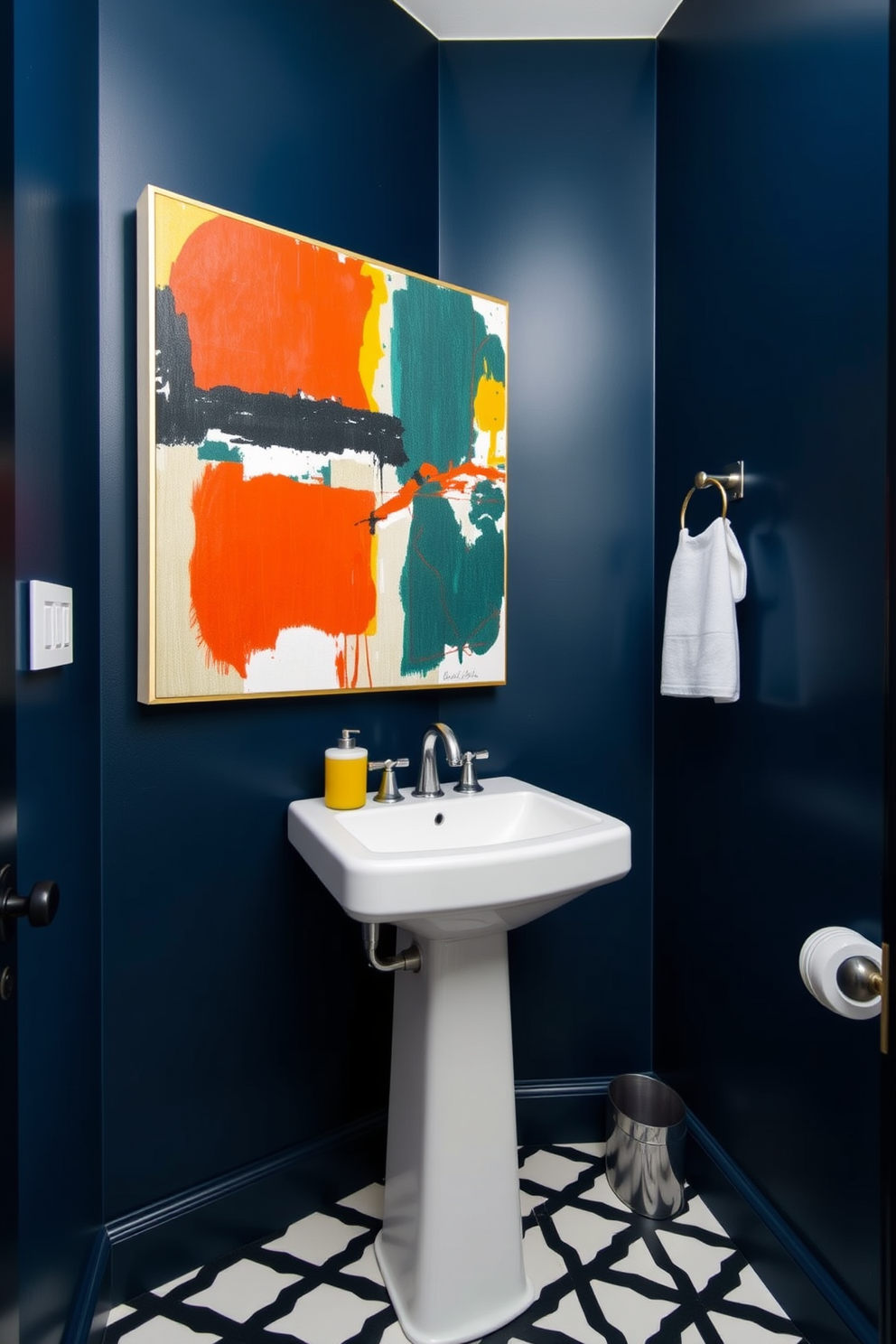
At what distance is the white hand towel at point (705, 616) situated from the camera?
4.81 feet

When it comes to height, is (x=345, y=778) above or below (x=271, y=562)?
below

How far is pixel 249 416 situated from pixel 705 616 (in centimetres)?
94

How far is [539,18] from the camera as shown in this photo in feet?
5.65

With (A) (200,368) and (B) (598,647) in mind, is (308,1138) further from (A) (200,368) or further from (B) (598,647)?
(A) (200,368)

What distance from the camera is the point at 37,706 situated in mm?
1047

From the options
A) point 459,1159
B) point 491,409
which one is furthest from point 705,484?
point 459,1159

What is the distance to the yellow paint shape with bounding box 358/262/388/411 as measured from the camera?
1546mm

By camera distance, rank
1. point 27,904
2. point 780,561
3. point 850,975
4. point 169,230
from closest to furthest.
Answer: point 850,975, point 27,904, point 169,230, point 780,561

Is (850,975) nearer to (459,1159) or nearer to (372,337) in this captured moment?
(459,1159)

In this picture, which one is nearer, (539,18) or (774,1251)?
(774,1251)

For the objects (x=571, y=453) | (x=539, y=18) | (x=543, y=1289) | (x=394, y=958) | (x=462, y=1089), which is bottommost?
(x=543, y=1289)

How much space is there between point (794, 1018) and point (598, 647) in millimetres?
856

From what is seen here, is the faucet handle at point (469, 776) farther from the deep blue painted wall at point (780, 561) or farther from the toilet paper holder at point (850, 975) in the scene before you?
the toilet paper holder at point (850, 975)

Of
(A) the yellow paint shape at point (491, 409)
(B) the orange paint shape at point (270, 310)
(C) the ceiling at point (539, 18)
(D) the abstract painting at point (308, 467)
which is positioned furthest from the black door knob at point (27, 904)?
(C) the ceiling at point (539, 18)
